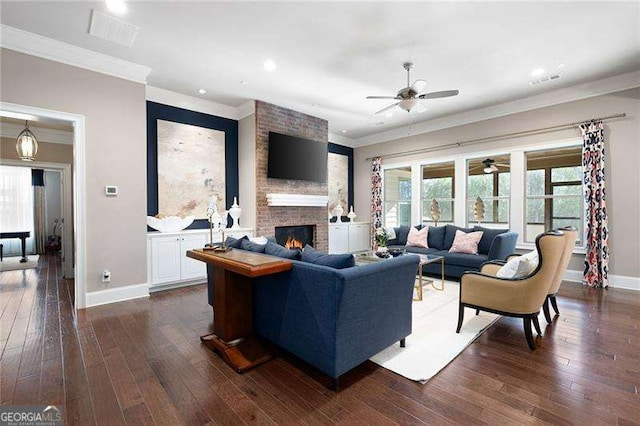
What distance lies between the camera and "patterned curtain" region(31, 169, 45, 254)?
7.98m

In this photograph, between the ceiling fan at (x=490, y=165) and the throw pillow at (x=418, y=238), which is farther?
the ceiling fan at (x=490, y=165)

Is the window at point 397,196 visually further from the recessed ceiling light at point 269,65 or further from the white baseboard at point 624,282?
the recessed ceiling light at point 269,65

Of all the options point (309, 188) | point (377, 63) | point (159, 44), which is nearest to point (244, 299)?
point (159, 44)

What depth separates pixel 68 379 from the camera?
2.16 metres

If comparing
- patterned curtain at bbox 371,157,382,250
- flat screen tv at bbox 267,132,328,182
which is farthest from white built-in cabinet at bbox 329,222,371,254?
flat screen tv at bbox 267,132,328,182

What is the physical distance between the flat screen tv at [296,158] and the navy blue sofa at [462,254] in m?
2.51

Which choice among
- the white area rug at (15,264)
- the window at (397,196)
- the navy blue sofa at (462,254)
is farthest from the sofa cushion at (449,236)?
the white area rug at (15,264)

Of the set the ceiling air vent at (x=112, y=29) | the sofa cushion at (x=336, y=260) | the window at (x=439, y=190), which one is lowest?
the sofa cushion at (x=336, y=260)

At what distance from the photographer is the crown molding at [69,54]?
10.7ft

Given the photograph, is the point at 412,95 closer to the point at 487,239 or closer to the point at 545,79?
the point at 545,79

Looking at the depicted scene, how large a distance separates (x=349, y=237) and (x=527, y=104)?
4.57 m

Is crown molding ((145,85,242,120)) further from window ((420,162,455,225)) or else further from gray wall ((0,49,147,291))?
window ((420,162,455,225))

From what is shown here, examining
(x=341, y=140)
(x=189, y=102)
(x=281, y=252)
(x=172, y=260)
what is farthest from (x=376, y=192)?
(x=281, y=252)

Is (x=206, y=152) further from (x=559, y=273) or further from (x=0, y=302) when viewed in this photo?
(x=559, y=273)
